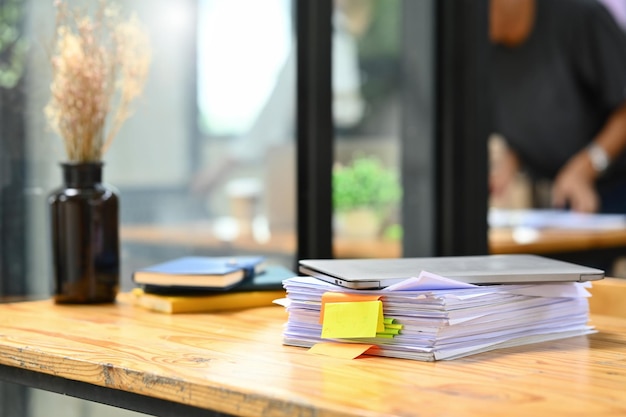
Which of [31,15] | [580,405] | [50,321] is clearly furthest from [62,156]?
[580,405]

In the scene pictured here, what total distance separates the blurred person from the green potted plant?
857 millimetres

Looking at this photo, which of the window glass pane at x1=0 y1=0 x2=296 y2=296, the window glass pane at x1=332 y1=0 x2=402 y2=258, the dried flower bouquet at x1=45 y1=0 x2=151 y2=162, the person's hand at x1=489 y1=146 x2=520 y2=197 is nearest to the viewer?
the dried flower bouquet at x1=45 y1=0 x2=151 y2=162

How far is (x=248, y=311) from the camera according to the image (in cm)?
144

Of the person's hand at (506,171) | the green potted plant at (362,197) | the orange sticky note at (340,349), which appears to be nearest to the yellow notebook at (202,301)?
the orange sticky note at (340,349)

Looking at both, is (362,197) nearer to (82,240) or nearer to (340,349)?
(82,240)

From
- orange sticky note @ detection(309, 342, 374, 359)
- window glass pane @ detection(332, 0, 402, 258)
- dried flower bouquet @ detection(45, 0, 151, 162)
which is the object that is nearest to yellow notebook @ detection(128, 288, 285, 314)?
dried flower bouquet @ detection(45, 0, 151, 162)

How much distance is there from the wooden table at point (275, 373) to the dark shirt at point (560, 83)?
2597 mm

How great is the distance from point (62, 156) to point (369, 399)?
3.79 ft

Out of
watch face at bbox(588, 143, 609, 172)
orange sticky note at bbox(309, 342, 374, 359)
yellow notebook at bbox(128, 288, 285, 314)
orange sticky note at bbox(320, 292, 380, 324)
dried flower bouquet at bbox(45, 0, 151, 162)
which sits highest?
dried flower bouquet at bbox(45, 0, 151, 162)

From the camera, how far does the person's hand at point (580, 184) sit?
12.4 feet

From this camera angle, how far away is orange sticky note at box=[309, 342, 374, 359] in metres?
1.03

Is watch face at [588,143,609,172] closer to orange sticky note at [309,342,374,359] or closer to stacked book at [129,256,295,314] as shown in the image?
stacked book at [129,256,295,314]

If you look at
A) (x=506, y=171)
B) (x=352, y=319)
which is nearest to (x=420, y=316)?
(x=352, y=319)

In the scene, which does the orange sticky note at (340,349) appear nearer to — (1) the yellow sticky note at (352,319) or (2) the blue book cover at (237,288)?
A: (1) the yellow sticky note at (352,319)
